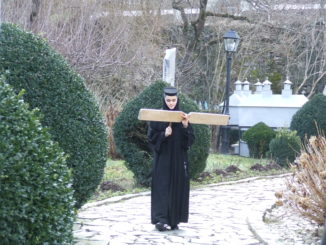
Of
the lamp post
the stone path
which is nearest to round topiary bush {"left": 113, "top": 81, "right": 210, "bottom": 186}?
the stone path

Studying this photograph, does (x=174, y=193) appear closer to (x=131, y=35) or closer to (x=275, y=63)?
(x=131, y=35)

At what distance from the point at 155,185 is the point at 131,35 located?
14.3m

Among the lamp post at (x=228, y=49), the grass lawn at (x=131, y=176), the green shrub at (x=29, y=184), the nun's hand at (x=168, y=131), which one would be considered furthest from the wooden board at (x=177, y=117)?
the lamp post at (x=228, y=49)

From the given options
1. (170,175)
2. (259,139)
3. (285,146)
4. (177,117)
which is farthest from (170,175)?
(259,139)

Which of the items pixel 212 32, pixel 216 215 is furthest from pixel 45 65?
pixel 212 32

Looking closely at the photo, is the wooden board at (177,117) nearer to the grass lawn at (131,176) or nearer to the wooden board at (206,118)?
the wooden board at (206,118)

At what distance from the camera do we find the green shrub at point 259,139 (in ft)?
69.7

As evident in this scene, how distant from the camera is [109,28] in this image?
69.8 ft

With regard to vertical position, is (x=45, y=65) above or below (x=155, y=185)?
above

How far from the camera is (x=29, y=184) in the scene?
4.40m

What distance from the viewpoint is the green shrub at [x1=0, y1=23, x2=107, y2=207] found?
697cm

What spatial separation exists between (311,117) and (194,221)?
404 inches

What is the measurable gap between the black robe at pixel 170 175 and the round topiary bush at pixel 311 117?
35.6ft

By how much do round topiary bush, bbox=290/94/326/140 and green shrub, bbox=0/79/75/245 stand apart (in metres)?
14.5
